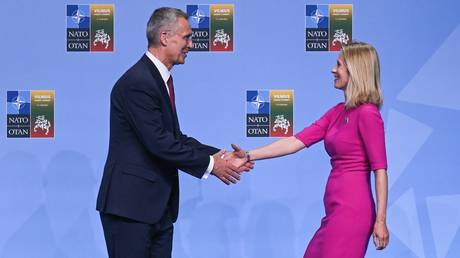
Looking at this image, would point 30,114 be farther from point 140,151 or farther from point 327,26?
point 327,26

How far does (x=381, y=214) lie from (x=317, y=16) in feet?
5.28

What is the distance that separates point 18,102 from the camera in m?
3.83

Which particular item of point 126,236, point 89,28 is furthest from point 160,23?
point 89,28

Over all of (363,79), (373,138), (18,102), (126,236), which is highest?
(363,79)

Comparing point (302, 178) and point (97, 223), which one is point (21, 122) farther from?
point (302, 178)

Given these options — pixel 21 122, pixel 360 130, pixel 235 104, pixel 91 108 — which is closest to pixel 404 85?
pixel 235 104

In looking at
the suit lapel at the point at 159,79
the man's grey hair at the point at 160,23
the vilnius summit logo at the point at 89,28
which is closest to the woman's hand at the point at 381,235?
the suit lapel at the point at 159,79

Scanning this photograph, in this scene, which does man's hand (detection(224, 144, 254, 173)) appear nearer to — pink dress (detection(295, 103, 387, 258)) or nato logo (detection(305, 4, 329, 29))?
pink dress (detection(295, 103, 387, 258))

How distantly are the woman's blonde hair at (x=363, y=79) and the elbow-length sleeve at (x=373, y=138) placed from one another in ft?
0.24

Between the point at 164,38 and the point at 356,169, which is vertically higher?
the point at 164,38

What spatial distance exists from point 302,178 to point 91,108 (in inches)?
47.4

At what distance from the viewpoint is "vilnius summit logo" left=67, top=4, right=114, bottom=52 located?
12.5ft

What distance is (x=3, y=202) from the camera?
3859mm

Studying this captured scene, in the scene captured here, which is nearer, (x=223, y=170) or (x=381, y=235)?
(x=381, y=235)
